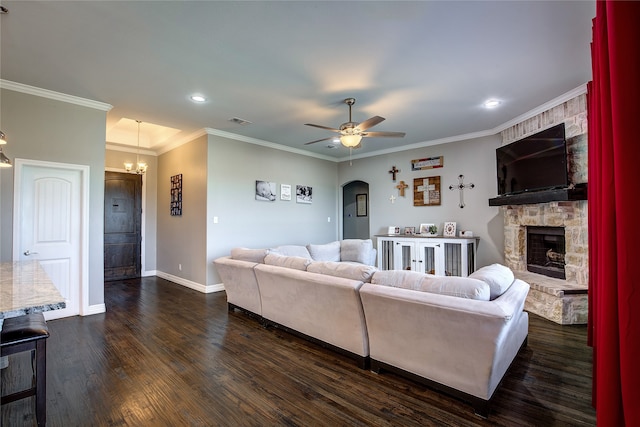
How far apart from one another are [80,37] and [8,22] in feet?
1.53

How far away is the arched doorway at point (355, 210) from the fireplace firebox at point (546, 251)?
3.60m

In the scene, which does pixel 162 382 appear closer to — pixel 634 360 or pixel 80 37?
pixel 634 360

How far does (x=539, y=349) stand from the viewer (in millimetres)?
2932

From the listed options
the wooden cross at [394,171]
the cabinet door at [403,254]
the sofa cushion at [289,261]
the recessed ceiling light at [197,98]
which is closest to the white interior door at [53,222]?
the recessed ceiling light at [197,98]

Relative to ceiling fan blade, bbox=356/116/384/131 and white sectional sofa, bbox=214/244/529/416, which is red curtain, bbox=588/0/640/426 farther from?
ceiling fan blade, bbox=356/116/384/131

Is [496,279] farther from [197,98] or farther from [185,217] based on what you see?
[185,217]

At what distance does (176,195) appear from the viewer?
6.04m

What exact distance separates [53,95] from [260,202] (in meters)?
3.39

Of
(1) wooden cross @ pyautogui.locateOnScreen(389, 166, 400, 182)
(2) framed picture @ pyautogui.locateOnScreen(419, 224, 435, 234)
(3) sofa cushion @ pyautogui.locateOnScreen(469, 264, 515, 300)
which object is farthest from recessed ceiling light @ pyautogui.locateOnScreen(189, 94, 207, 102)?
(2) framed picture @ pyautogui.locateOnScreen(419, 224, 435, 234)

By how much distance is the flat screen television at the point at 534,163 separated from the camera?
3.86 metres

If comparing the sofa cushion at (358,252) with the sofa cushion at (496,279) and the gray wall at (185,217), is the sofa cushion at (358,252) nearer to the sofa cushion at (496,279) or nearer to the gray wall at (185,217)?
the gray wall at (185,217)

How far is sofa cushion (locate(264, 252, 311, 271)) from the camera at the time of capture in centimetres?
306

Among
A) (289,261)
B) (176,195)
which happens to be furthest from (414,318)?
(176,195)

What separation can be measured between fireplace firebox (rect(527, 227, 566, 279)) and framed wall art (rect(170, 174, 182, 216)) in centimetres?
624
